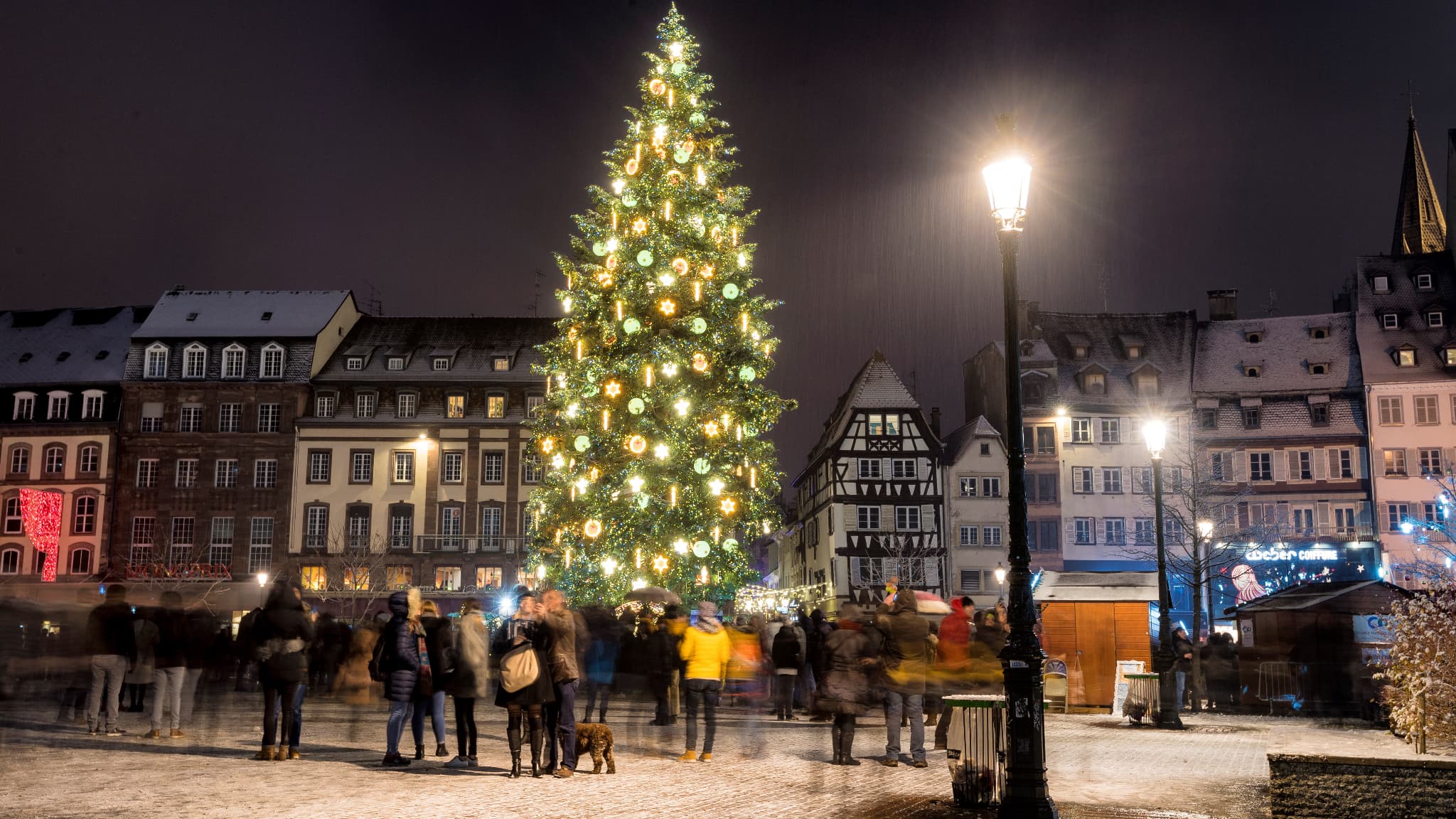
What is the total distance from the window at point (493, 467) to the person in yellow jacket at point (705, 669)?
45.9 metres

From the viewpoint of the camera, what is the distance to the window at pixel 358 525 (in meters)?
58.7

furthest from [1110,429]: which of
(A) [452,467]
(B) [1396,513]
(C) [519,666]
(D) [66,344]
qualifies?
(C) [519,666]

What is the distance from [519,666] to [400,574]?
4798 cm

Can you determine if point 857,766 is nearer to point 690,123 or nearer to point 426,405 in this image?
point 690,123

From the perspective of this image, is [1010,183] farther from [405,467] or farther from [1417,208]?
[1417,208]

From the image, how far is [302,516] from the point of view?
5969cm

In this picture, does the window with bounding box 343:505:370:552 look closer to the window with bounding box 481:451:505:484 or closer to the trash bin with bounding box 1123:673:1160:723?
the window with bounding box 481:451:505:484

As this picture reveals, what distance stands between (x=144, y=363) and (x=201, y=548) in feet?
31.4

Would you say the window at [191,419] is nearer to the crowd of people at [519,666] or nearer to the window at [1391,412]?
the crowd of people at [519,666]

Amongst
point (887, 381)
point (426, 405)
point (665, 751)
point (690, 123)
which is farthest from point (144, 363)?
point (665, 751)

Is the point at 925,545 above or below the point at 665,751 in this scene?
above

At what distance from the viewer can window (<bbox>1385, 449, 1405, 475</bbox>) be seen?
58.3m

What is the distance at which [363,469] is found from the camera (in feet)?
197

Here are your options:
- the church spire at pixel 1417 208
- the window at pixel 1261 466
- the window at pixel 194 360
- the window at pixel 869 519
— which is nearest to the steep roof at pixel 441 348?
the window at pixel 194 360
